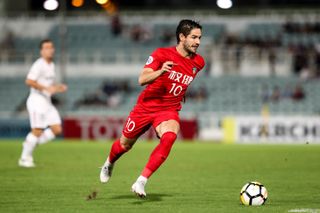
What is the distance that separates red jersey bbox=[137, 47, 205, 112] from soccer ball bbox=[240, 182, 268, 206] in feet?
5.40

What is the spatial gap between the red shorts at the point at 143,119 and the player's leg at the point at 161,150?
0.07m

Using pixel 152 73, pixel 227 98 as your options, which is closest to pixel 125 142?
pixel 152 73

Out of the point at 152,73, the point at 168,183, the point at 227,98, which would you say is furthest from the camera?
the point at 227,98

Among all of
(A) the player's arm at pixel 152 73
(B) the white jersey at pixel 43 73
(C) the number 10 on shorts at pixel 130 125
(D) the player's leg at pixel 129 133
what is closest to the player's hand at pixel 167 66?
(A) the player's arm at pixel 152 73

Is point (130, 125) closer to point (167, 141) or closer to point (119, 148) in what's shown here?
point (119, 148)

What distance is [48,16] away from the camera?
4666 cm

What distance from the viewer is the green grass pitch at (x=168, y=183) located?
9.82 meters

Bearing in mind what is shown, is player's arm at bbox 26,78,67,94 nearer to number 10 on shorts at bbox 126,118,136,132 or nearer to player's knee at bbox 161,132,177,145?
number 10 on shorts at bbox 126,118,136,132

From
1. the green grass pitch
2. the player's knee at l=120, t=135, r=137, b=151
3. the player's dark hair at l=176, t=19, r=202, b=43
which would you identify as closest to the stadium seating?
the green grass pitch

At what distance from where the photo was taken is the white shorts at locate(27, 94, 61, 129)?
16.5 m

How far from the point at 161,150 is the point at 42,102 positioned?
22.8 ft

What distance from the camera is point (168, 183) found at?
13.1 metres

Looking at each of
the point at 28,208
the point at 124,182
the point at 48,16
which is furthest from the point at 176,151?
the point at 48,16

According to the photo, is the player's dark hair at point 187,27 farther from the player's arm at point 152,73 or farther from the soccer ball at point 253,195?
the soccer ball at point 253,195
